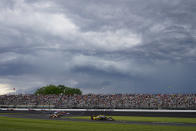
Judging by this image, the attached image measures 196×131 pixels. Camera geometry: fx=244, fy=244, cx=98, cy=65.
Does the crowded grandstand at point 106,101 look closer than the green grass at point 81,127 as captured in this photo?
No

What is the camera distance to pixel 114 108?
195ft

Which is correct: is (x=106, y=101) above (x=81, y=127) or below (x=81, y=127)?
above

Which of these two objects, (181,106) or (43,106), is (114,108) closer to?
(181,106)

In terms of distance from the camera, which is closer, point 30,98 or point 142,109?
point 142,109

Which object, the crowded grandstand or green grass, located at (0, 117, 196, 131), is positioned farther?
the crowded grandstand

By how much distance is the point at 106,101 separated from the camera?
63906 mm

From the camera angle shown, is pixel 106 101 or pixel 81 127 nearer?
pixel 81 127

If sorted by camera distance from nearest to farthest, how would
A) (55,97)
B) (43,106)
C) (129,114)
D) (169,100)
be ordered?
(129,114) < (169,100) < (43,106) < (55,97)

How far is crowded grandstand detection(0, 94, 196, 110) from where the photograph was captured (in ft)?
178

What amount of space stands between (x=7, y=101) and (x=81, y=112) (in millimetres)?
33104

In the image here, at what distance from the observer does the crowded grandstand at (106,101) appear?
178ft

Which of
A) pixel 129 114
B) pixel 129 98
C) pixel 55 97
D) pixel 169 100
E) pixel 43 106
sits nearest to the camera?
pixel 129 114

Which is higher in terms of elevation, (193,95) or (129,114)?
(193,95)

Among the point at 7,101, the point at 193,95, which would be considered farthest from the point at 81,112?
the point at 7,101
